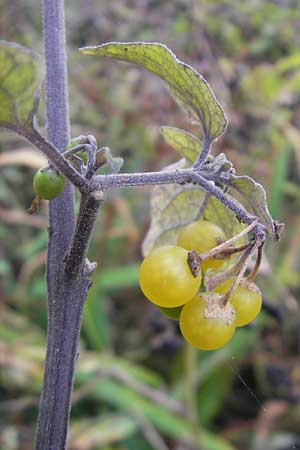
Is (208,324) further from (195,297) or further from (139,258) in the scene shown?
(139,258)

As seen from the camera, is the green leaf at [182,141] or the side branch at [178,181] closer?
the side branch at [178,181]

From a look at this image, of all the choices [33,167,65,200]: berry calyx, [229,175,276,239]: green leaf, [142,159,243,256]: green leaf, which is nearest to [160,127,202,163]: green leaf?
[142,159,243,256]: green leaf

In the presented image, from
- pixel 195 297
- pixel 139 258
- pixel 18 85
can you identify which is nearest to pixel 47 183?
pixel 18 85

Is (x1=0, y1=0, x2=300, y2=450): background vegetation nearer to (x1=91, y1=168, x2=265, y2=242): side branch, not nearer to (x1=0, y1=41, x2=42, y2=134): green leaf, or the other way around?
(x1=91, y1=168, x2=265, y2=242): side branch

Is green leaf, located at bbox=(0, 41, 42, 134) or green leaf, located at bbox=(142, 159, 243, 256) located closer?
green leaf, located at bbox=(0, 41, 42, 134)

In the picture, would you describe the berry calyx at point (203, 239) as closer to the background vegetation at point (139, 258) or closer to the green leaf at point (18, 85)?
the green leaf at point (18, 85)

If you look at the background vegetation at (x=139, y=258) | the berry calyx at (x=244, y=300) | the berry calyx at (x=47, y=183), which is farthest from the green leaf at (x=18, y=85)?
the background vegetation at (x=139, y=258)

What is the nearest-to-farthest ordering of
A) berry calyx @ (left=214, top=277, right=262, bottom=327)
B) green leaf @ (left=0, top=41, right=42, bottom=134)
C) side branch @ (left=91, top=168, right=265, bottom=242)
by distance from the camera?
1. green leaf @ (left=0, top=41, right=42, bottom=134)
2. side branch @ (left=91, top=168, right=265, bottom=242)
3. berry calyx @ (left=214, top=277, right=262, bottom=327)
